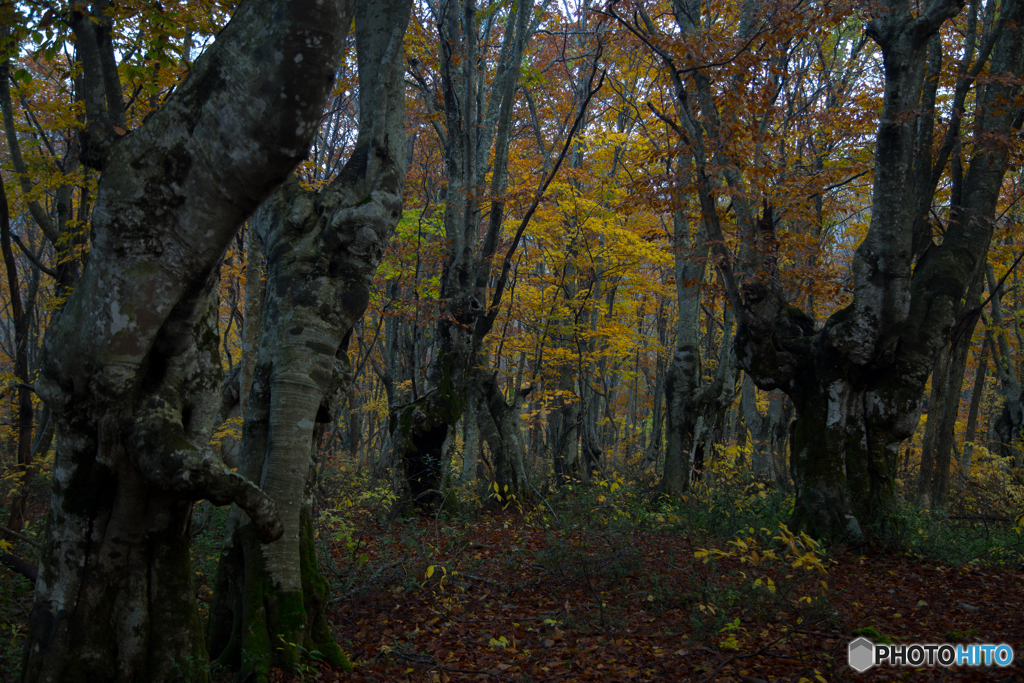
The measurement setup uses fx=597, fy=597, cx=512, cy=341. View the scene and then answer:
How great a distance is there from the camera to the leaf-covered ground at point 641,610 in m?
4.55

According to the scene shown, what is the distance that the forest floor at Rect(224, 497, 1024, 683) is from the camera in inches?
179

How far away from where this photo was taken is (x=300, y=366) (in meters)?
4.51

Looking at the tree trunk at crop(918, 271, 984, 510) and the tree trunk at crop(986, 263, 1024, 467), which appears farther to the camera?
the tree trunk at crop(986, 263, 1024, 467)

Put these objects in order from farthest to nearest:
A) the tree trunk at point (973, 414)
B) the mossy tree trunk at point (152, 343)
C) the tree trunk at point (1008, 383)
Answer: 1. the tree trunk at point (973, 414)
2. the tree trunk at point (1008, 383)
3. the mossy tree trunk at point (152, 343)

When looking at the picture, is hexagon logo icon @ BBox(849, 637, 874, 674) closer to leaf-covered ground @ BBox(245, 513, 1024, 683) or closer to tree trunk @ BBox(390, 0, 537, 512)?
leaf-covered ground @ BBox(245, 513, 1024, 683)

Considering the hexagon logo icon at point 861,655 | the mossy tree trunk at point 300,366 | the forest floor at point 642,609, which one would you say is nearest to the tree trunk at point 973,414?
the forest floor at point 642,609

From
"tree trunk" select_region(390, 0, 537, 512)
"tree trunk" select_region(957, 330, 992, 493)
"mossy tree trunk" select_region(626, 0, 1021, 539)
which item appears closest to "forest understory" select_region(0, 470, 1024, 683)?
"mossy tree trunk" select_region(626, 0, 1021, 539)

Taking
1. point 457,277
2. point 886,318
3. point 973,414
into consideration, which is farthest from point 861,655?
point 973,414

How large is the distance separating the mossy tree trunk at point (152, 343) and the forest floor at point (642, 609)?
1.23m

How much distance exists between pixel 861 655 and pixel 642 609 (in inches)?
78.1

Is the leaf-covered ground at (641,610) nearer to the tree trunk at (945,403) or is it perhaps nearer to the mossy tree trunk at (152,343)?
the mossy tree trunk at (152,343)

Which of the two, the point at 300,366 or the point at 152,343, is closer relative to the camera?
the point at 152,343

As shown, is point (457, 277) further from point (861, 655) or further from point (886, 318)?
point (861, 655)

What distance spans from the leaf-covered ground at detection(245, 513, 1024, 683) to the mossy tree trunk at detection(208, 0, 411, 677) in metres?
0.42
